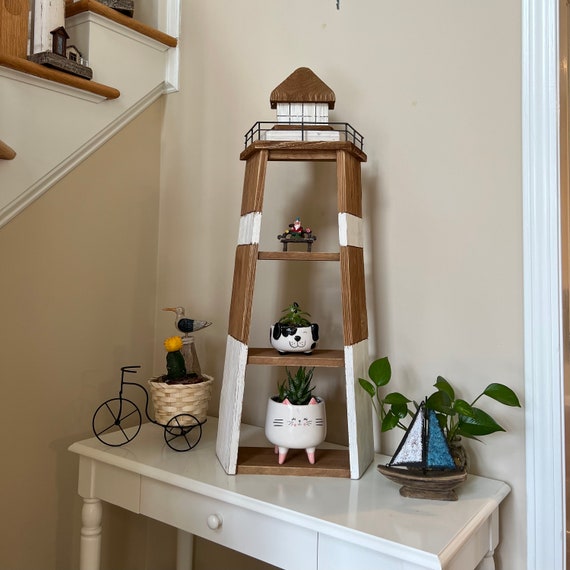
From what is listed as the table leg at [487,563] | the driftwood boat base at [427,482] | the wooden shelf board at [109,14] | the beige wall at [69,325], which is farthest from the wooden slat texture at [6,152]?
the table leg at [487,563]

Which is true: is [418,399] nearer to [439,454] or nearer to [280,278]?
[439,454]

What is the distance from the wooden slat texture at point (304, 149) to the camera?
115cm

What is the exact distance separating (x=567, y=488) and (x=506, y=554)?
0.19 metres

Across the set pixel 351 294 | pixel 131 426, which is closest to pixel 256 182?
pixel 351 294

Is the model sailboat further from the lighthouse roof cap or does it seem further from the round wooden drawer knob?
the lighthouse roof cap

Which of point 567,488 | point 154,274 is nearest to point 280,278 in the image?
point 154,274

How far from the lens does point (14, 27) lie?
1.32 metres

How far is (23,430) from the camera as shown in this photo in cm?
136

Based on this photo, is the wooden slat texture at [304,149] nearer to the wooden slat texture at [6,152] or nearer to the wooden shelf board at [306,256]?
the wooden shelf board at [306,256]

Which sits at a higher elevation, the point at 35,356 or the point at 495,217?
the point at 495,217

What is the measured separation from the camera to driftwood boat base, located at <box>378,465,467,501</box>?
1003mm

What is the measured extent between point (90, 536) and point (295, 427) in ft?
1.85

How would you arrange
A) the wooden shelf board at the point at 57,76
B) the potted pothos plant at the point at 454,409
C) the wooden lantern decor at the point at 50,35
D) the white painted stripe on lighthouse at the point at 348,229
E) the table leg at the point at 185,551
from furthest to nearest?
the table leg at the point at 185,551, the wooden lantern decor at the point at 50,35, the wooden shelf board at the point at 57,76, the white painted stripe on lighthouse at the point at 348,229, the potted pothos plant at the point at 454,409

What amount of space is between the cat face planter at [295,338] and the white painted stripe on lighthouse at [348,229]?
0.19 meters
